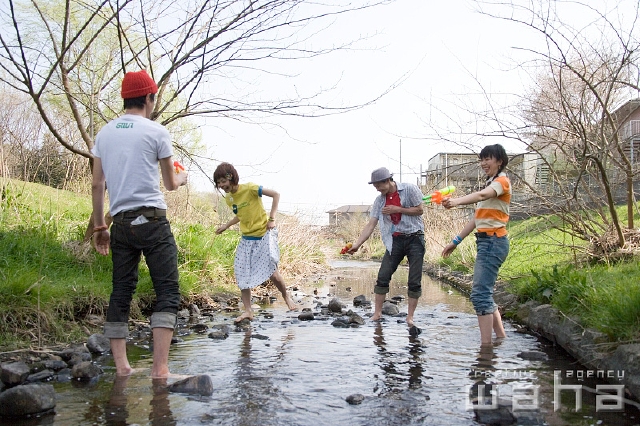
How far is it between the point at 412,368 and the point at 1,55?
5.51m

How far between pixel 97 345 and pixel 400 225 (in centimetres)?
376

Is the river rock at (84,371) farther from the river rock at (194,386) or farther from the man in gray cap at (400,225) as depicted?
the man in gray cap at (400,225)

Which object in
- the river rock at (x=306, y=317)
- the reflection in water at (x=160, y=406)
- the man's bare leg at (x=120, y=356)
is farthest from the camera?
the river rock at (x=306, y=317)

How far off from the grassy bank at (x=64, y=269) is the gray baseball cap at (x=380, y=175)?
3.21m

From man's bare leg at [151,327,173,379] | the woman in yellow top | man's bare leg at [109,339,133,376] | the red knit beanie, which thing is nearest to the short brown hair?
the woman in yellow top

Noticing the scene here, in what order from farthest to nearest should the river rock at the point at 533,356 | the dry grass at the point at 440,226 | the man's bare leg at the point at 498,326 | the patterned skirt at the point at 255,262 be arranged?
the dry grass at the point at 440,226 < the patterned skirt at the point at 255,262 < the man's bare leg at the point at 498,326 < the river rock at the point at 533,356

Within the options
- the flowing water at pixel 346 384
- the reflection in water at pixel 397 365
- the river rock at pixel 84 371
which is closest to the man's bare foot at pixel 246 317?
the flowing water at pixel 346 384

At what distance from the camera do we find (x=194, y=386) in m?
3.89

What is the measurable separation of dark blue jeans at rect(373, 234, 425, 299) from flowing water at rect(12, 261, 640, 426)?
24.9 inches

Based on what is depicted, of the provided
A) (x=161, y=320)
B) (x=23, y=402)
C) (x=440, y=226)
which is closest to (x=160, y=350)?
(x=161, y=320)

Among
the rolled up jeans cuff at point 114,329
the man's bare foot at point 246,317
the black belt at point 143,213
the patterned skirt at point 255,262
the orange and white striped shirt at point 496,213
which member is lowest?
the man's bare foot at point 246,317

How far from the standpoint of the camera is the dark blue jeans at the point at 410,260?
713 cm

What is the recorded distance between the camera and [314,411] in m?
3.52

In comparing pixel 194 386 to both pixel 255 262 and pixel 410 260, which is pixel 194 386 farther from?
pixel 410 260
